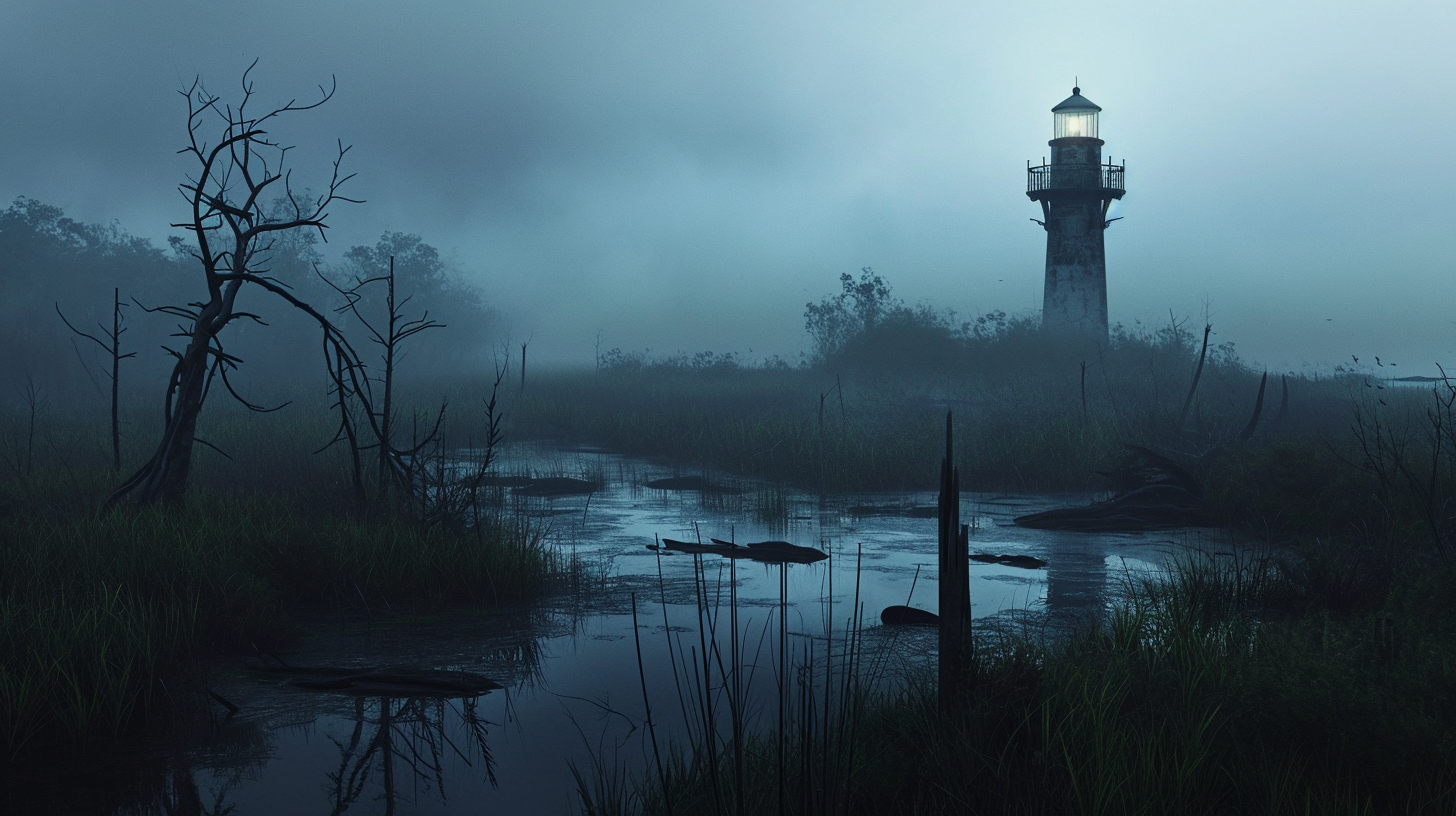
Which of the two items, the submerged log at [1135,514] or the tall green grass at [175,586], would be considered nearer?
the tall green grass at [175,586]

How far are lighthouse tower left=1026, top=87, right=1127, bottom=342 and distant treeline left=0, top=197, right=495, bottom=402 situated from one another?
64.6 ft

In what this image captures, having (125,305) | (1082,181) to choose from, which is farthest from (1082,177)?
(125,305)

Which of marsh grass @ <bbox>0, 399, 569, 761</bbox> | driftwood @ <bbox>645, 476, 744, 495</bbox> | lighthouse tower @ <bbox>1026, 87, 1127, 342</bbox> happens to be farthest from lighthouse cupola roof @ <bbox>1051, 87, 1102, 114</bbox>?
marsh grass @ <bbox>0, 399, 569, 761</bbox>

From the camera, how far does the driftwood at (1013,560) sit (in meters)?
9.89

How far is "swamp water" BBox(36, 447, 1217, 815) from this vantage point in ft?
15.7

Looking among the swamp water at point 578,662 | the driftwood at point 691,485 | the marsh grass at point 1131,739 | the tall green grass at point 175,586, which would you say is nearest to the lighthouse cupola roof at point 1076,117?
the driftwood at point 691,485

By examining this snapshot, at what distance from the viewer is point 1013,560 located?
32.8 feet

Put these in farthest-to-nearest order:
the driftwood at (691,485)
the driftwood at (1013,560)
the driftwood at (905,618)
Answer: the driftwood at (691,485) → the driftwood at (1013,560) → the driftwood at (905,618)

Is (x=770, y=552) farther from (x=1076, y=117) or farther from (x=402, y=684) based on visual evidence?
(x=1076, y=117)

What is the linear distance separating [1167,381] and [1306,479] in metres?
17.5

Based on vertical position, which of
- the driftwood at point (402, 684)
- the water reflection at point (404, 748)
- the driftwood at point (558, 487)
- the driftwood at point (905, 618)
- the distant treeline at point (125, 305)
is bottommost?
the water reflection at point (404, 748)

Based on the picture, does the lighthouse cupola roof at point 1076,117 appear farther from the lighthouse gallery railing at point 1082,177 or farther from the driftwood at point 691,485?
the driftwood at point 691,485

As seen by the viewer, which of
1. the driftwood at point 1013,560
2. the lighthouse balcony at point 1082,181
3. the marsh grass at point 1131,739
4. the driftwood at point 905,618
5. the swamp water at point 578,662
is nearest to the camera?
the marsh grass at point 1131,739

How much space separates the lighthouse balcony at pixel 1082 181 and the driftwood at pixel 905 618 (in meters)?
22.4
